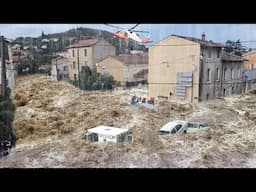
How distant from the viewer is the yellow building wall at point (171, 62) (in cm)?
262

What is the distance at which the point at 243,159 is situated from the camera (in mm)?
2666

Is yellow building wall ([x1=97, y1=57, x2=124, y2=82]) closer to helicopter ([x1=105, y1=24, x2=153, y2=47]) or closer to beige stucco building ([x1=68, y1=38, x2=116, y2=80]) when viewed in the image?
beige stucco building ([x1=68, y1=38, x2=116, y2=80])

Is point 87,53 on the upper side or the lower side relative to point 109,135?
upper

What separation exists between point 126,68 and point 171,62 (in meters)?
0.40

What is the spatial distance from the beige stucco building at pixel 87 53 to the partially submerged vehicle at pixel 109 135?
1.72ft

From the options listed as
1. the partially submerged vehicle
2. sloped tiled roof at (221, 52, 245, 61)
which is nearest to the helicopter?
sloped tiled roof at (221, 52, 245, 61)

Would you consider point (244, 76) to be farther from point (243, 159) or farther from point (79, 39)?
point (79, 39)

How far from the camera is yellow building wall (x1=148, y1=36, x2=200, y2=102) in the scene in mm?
2623

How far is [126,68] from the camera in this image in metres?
2.72

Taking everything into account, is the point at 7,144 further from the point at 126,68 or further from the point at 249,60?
the point at 249,60

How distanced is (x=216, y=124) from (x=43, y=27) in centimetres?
171

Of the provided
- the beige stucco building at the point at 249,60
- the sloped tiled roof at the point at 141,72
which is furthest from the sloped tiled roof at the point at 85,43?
the beige stucco building at the point at 249,60

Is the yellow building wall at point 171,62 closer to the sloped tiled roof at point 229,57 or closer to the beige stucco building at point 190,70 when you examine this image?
the beige stucco building at point 190,70

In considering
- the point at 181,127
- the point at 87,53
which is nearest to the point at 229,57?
the point at 181,127
